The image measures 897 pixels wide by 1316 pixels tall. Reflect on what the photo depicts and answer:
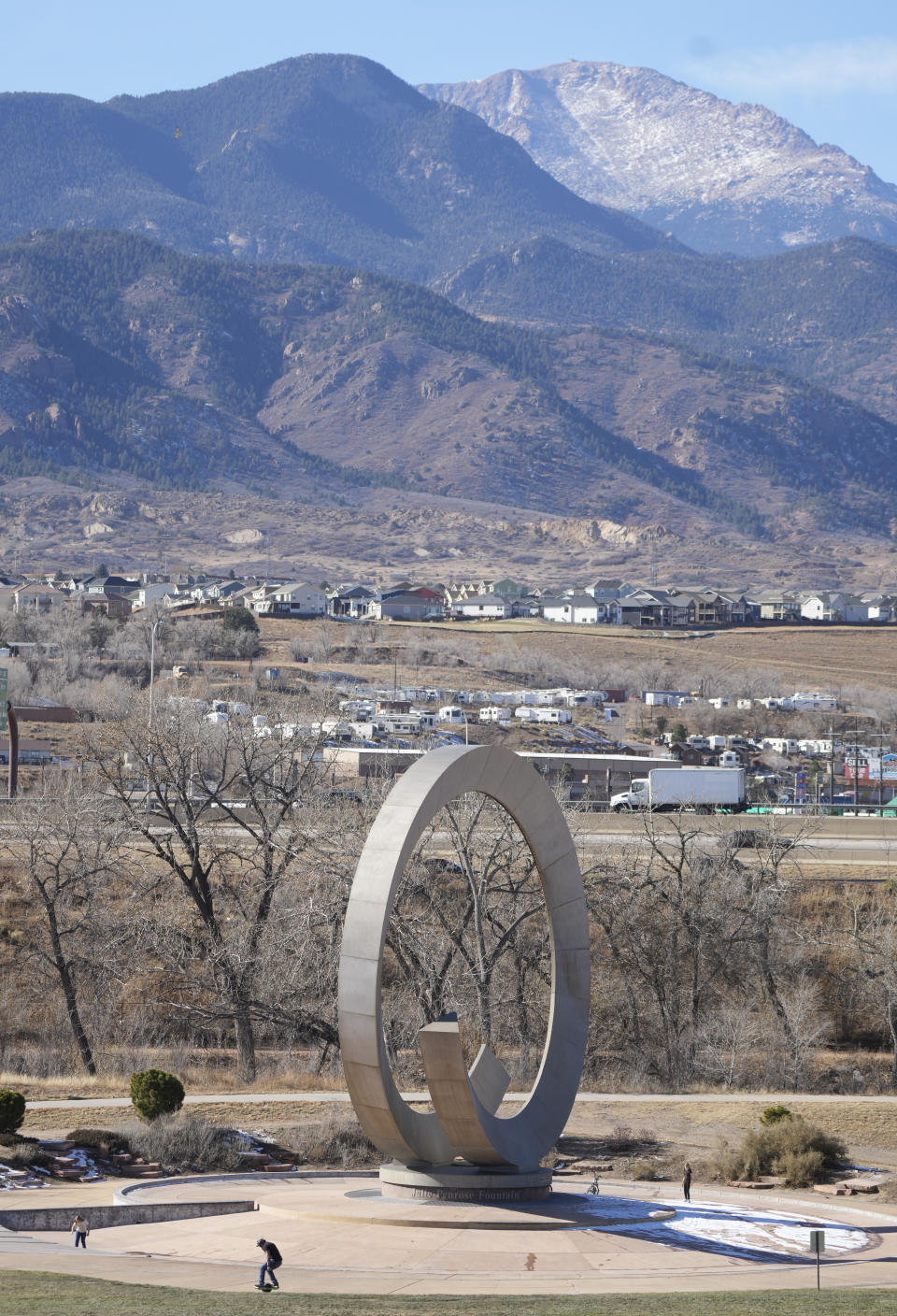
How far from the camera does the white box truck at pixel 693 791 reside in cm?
7275

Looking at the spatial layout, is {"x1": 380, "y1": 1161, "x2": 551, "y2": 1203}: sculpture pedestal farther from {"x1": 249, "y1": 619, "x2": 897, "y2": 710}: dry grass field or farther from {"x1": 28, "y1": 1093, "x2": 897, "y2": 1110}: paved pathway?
{"x1": 249, "y1": 619, "x2": 897, "y2": 710}: dry grass field

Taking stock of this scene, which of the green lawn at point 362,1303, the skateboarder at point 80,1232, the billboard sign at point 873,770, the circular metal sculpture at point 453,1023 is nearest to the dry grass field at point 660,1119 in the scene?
the circular metal sculpture at point 453,1023

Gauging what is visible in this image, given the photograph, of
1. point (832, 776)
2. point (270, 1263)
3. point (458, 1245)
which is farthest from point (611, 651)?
point (270, 1263)

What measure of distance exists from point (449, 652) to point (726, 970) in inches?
3492

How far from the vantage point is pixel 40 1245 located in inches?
926

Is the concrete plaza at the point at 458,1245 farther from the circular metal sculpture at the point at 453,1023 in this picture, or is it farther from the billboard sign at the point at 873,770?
the billboard sign at the point at 873,770

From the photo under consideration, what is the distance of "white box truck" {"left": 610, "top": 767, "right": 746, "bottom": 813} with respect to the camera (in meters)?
72.8

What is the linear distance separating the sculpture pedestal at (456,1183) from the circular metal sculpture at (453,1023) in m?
0.09

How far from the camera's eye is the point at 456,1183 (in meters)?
25.5

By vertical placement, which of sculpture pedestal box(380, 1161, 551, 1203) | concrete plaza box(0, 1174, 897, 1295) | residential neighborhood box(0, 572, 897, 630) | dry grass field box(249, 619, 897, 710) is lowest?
concrete plaza box(0, 1174, 897, 1295)

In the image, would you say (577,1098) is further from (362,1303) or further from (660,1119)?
(362,1303)

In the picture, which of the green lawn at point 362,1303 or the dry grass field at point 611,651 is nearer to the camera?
the green lawn at point 362,1303

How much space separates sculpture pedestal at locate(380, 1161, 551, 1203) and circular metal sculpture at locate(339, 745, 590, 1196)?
92 mm

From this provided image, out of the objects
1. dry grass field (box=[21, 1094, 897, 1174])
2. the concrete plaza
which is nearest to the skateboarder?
the concrete plaza
